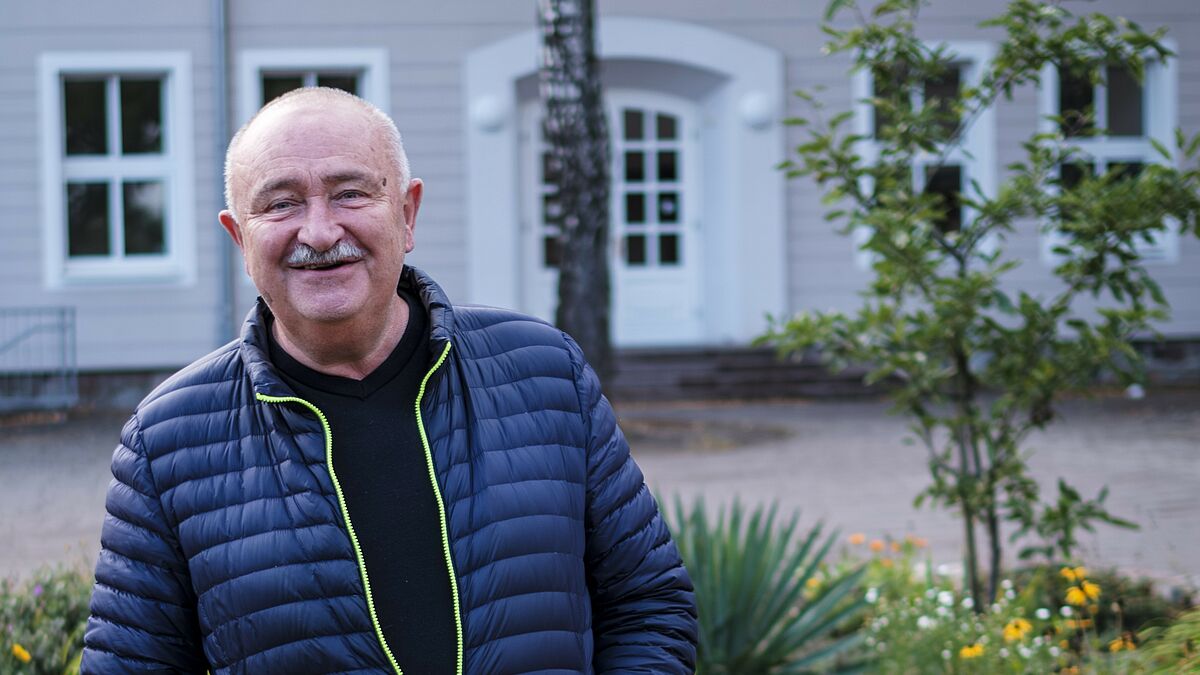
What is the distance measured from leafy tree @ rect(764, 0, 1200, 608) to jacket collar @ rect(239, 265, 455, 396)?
2.43 m

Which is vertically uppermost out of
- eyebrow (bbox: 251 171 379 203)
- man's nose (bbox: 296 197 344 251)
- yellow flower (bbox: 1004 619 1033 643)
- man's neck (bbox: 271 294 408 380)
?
eyebrow (bbox: 251 171 379 203)

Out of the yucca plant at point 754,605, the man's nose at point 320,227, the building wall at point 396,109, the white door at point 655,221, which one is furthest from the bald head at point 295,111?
the white door at point 655,221

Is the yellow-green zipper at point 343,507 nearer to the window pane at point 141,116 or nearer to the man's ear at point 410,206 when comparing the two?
the man's ear at point 410,206

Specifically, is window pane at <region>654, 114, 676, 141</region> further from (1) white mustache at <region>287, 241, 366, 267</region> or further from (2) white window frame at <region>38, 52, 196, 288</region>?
(1) white mustache at <region>287, 241, 366, 267</region>

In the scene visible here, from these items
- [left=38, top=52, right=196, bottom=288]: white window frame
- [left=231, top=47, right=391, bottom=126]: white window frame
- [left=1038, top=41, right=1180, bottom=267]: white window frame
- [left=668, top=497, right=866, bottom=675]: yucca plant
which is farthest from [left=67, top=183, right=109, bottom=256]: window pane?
[left=668, top=497, right=866, bottom=675]: yucca plant

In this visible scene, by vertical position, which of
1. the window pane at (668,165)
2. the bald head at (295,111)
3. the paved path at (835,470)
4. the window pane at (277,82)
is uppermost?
the window pane at (277,82)

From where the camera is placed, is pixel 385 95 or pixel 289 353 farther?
pixel 385 95

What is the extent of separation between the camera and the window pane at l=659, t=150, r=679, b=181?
50.6 feet

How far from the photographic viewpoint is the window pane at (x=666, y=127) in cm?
1544

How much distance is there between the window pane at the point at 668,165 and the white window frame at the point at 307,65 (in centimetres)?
306

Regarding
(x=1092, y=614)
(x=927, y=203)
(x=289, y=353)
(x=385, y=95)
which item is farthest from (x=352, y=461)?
(x=385, y=95)

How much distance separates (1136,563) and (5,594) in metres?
4.40

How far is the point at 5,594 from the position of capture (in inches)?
153

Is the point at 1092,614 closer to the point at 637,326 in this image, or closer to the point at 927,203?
the point at 927,203
